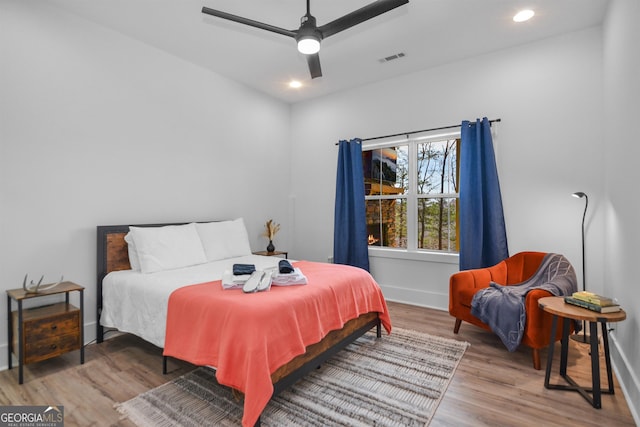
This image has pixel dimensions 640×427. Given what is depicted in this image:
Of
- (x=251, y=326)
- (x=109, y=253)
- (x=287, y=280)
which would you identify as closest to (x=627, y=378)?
(x=287, y=280)

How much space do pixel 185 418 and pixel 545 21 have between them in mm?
4348

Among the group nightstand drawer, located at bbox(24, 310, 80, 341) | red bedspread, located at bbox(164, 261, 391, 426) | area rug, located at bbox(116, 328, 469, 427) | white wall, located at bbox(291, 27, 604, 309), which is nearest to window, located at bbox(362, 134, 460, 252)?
white wall, located at bbox(291, 27, 604, 309)

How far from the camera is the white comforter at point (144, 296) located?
7.94ft

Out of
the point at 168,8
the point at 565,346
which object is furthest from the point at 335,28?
the point at 565,346

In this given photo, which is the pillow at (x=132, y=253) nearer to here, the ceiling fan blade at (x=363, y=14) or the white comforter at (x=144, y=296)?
the white comforter at (x=144, y=296)

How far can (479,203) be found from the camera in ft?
11.8

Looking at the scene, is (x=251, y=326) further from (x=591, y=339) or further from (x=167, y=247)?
(x=591, y=339)

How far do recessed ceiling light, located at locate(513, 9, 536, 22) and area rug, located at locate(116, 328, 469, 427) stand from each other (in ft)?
10.0

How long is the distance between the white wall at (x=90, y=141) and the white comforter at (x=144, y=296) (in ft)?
1.06

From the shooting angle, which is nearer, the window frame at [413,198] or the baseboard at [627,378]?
the baseboard at [627,378]

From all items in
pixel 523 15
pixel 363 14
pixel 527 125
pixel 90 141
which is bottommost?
pixel 90 141

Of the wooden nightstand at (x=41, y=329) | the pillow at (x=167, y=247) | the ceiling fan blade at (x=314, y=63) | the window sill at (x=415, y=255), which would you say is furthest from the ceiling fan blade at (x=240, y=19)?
the window sill at (x=415, y=255)

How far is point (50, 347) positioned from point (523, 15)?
4772mm

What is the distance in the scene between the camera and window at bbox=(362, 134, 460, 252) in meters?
4.11
